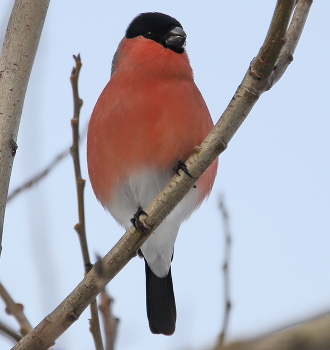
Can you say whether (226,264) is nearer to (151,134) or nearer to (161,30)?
(151,134)

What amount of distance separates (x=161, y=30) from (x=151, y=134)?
3.41 ft

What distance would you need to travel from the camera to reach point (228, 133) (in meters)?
2.03

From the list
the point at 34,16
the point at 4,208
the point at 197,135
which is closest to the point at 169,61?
the point at 197,135

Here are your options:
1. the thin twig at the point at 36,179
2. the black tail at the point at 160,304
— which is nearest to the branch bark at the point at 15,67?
the thin twig at the point at 36,179

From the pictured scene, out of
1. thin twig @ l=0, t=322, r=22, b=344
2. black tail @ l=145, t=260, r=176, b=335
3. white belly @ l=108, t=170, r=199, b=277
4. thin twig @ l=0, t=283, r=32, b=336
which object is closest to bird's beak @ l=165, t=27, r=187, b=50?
white belly @ l=108, t=170, r=199, b=277

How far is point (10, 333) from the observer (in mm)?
1950

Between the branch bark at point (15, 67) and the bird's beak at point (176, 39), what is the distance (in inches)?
46.1

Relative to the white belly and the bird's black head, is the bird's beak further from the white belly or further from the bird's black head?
the white belly

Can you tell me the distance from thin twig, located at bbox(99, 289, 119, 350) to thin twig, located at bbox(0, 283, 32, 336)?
45cm

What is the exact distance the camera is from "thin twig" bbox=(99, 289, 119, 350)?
1341 millimetres

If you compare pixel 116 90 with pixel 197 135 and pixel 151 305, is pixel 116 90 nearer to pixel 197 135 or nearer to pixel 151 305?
pixel 197 135

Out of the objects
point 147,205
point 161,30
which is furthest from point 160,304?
point 161,30

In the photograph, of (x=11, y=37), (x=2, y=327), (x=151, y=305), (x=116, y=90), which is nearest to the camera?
(x=2, y=327)

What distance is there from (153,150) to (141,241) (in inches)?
35.2
